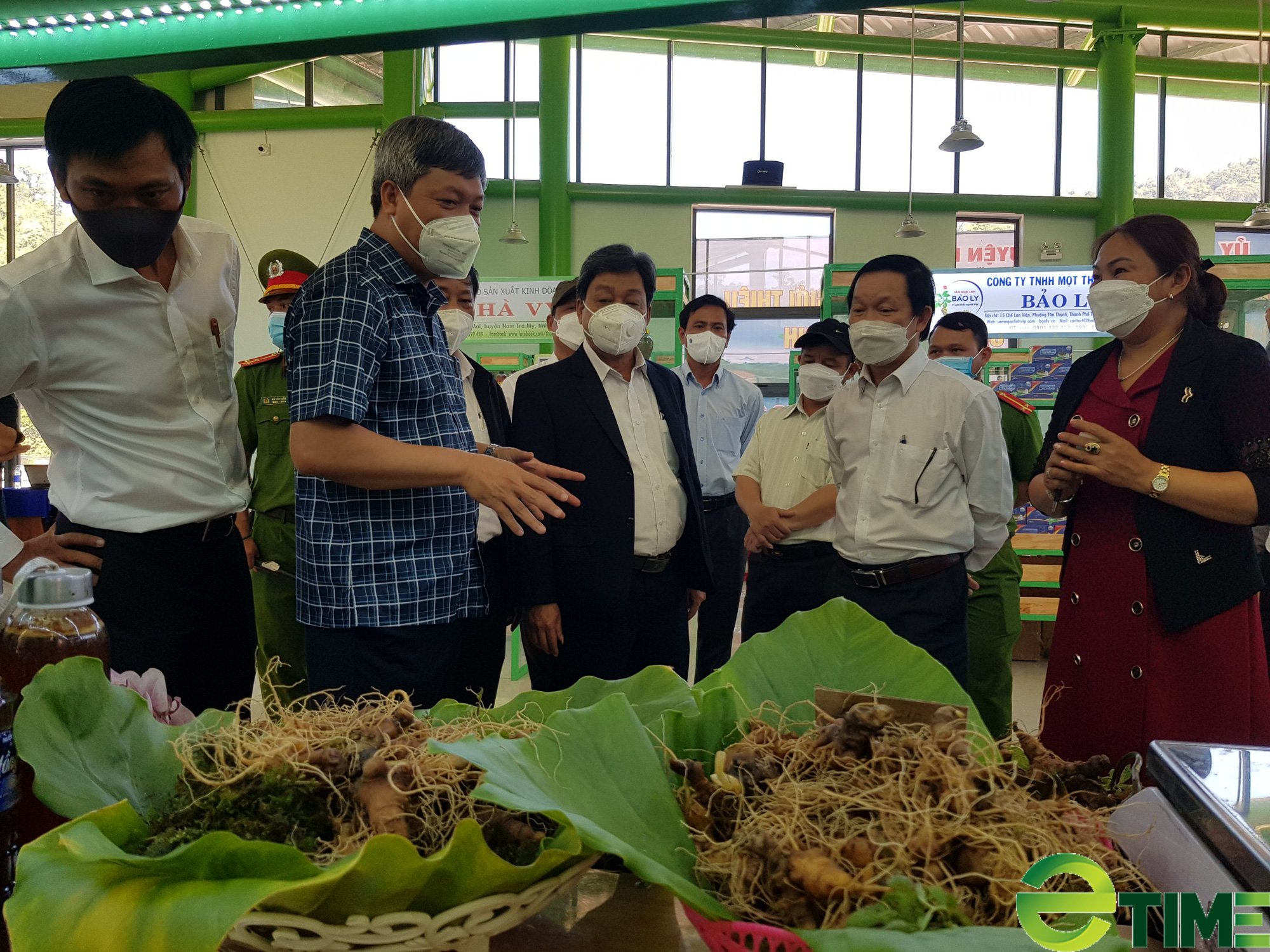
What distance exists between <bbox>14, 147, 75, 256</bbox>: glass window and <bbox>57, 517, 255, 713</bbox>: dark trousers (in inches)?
454

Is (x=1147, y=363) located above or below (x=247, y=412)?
above

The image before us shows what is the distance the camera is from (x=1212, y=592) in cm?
169

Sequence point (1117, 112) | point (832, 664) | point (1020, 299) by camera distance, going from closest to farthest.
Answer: point (832, 664)
point (1020, 299)
point (1117, 112)

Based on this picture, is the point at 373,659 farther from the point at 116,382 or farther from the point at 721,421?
the point at 721,421

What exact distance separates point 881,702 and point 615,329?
1787 millimetres

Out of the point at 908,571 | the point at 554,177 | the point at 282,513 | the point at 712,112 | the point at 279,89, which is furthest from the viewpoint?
the point at 712,112

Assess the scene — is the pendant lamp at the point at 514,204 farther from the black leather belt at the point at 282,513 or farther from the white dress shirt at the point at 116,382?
the white dress shirt at the point at 116,382

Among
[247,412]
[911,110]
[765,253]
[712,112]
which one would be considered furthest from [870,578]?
[712,112]

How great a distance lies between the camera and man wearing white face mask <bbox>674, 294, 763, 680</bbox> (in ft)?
13.0

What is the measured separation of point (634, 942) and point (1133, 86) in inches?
481

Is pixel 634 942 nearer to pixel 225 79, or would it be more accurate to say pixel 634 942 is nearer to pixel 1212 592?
pixel 1212 592

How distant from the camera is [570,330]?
12.5 feet

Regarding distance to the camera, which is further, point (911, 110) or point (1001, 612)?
point (911, 110)

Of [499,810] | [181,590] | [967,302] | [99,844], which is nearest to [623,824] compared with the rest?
[499,810]
